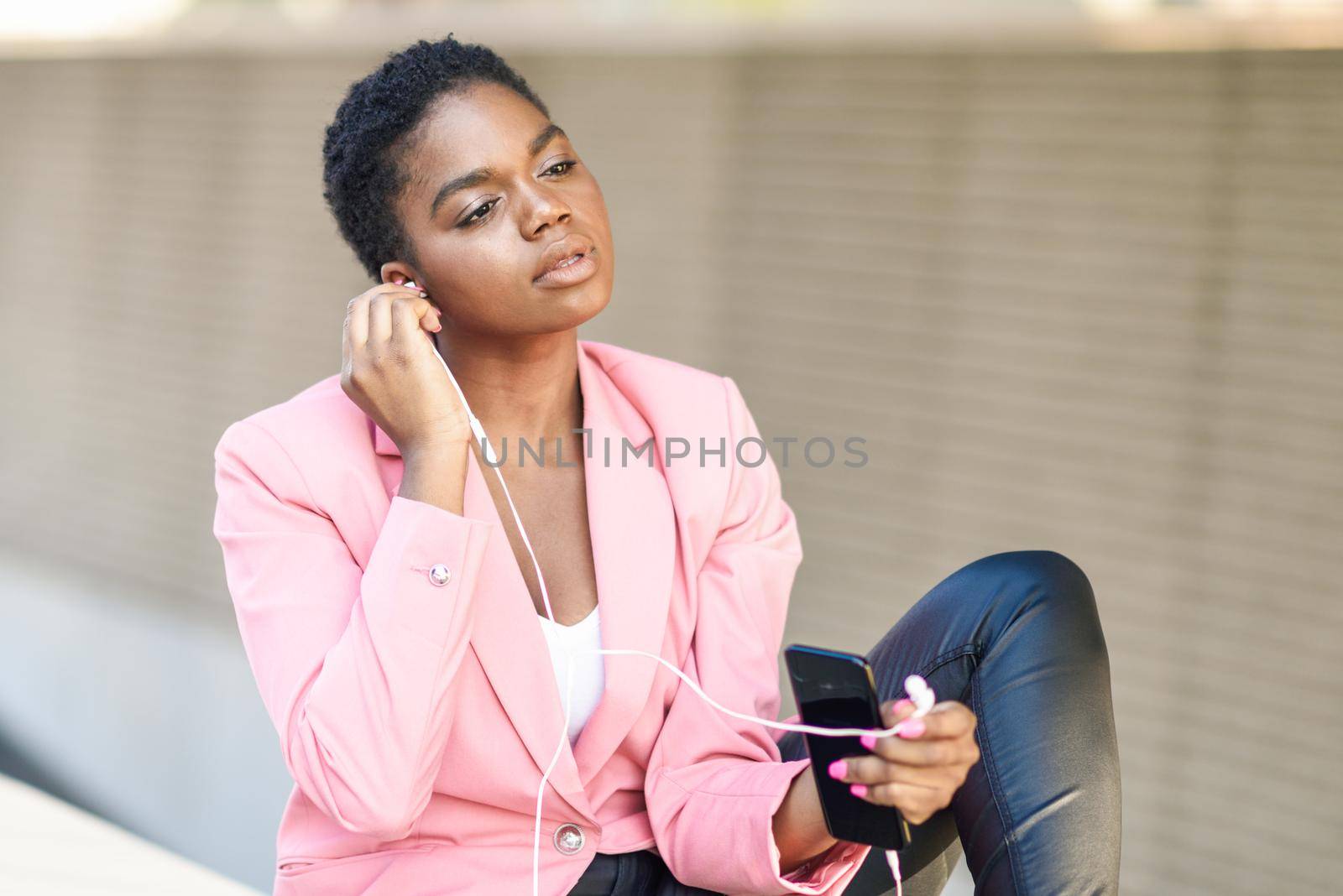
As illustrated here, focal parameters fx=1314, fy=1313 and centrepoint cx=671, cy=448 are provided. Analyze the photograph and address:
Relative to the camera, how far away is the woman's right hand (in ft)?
6.75

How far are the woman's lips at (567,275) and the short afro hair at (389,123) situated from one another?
0.85ft

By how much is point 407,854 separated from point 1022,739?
976 mm

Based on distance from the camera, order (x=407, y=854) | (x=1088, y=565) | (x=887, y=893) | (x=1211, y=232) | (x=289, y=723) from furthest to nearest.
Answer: (x=1088, y=565)
(x=1211, y=232)
(x=887, y=893)
(x=407, y=854)
(x=289, y=723)

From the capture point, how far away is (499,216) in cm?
220

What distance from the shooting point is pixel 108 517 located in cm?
678

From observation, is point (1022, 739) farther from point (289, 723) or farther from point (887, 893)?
point (289, 723)

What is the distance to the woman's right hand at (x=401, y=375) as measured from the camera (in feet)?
6.75

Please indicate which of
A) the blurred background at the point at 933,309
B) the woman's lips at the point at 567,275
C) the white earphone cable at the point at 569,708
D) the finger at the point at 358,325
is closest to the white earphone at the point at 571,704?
the white earphone cable at the point at 569,708

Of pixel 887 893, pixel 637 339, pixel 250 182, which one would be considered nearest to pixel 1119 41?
pixel 637 339

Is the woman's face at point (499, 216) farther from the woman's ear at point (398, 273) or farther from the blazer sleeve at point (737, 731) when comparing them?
the blazer sleeve at point (737, 731)

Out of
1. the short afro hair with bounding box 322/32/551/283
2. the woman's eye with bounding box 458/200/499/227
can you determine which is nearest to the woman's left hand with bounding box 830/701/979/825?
the woman's eye with bounding box 458/200/499/227

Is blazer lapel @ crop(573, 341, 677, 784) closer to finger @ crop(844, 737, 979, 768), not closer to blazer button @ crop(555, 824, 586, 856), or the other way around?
blazer button @ crop(555, 824, 586, 856)

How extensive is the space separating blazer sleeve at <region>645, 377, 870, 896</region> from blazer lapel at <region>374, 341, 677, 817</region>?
11cm

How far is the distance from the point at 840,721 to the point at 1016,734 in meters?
0.37
